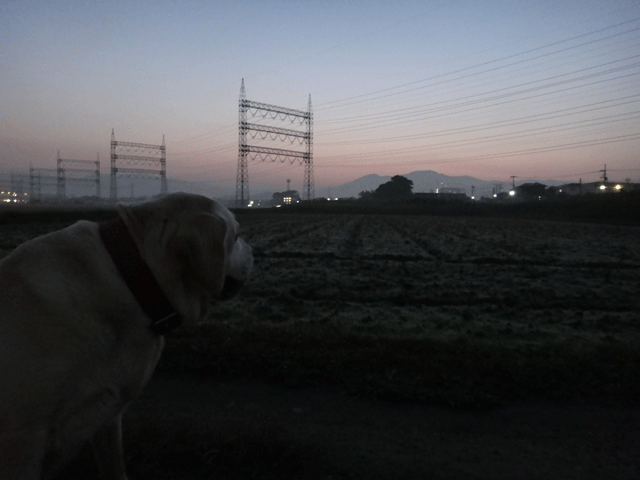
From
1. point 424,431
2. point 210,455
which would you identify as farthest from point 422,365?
point 210,455

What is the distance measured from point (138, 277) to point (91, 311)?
0.63 feet

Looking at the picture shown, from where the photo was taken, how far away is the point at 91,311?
1529 millimetres

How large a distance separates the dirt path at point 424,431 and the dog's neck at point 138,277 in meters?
1.97

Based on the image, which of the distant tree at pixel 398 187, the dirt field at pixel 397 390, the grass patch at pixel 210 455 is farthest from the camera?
the distant tree at pixel 398 187

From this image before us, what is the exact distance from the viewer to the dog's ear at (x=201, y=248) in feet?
5.44

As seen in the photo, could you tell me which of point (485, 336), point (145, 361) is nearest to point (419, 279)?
point (485, 336)

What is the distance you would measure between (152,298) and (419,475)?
95.4 inches

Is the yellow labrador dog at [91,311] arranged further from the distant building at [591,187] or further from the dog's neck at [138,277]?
the distant building at [591,187]

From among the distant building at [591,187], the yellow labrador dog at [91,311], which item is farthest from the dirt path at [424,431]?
the distant building at [591,187]

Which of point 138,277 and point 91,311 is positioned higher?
point 138,277

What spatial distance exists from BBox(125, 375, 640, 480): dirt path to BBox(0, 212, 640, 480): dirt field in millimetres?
16

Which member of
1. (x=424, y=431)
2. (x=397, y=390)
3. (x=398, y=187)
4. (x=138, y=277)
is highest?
(x=398, y=187)

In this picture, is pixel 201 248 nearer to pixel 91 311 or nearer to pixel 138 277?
pixel 138 277

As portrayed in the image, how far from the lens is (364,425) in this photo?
12.4 feet
